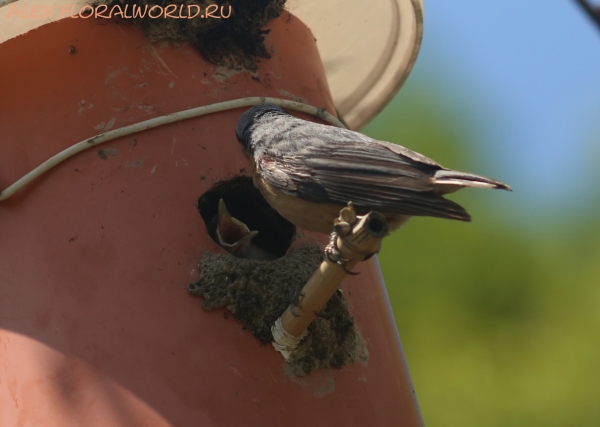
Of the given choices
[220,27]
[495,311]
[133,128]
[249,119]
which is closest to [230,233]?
[249,119]

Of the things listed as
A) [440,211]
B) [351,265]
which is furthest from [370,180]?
[351,265]

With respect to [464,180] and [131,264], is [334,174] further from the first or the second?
[131,264]

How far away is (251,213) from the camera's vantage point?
4.26m

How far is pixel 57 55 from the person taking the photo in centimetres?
356

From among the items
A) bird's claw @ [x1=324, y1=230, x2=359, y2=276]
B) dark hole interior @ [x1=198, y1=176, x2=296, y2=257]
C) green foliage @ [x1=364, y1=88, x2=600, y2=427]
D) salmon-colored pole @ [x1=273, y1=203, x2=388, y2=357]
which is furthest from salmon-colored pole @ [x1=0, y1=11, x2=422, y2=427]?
green foliage @ [x1=364, y1=88, x2=600, y2=427]

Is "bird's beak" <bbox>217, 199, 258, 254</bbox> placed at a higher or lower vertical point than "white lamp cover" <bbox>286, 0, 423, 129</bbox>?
lower

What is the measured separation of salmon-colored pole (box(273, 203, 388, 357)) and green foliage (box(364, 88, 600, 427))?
411 centimetres

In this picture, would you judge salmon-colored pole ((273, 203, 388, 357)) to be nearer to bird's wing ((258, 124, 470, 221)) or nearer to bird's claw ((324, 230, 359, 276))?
bird's claw ((324, 230, 359, 276))

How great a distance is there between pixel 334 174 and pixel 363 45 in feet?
5.91

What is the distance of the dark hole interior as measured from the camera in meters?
3.68

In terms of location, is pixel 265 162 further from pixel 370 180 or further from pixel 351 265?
pixel 351 265

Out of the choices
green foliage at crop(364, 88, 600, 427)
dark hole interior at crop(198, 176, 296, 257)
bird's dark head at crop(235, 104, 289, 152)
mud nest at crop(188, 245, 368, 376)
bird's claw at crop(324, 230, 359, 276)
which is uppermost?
bird's claw at crop(324, 230, 359, 276)

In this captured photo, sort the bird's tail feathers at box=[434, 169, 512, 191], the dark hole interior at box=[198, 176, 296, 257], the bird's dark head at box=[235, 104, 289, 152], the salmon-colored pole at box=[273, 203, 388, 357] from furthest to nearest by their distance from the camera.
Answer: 1. the dark hole interior at box=[198, 176, 296, 257]
2. the bird's dark head at box=[235, 104, 289, 152]
3. the bird's tail feathers at box=[434, 169, 512, 191]
4. the salmon-colored pole at box=[273, 203, 388, 357]

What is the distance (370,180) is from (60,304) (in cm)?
133
